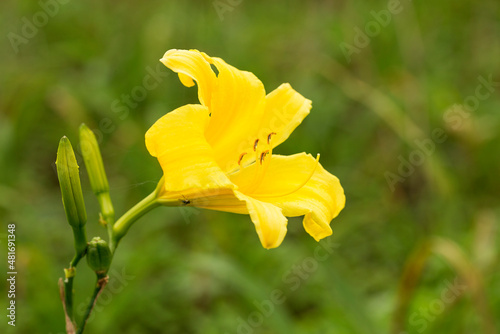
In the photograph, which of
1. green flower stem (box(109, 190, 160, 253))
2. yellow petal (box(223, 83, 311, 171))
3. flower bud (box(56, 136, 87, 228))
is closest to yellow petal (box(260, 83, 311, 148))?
yellow petal (box(223, 83, 311, 171))

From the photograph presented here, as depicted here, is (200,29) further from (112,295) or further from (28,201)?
(112,295)

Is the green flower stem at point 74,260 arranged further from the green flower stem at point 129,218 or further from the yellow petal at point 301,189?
the yellow petal at point 301,189

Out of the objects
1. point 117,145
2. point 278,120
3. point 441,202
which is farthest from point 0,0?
point 278,120

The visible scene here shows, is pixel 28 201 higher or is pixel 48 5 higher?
pixel 48 5

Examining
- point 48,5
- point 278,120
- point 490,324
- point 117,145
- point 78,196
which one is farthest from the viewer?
point 48,5

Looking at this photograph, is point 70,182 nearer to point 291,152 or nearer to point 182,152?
point 182,152

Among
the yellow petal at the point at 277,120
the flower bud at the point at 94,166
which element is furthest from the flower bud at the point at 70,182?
the yellow petal at the point at 277,120
